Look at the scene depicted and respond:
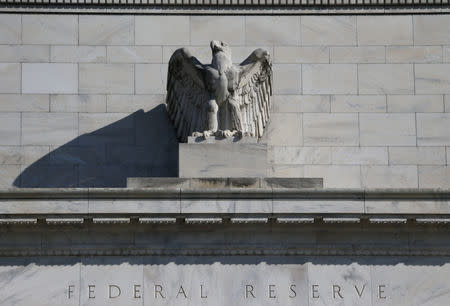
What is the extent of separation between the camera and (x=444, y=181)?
33.4 meters

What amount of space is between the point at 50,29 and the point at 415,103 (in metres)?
7.84

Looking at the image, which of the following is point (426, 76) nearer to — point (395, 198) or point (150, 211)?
point (395, 198)

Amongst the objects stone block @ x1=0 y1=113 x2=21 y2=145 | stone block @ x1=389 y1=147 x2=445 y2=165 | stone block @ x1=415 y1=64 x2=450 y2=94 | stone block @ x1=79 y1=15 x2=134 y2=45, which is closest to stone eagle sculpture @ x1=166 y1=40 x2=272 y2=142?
stone block @ x1=79 y1=15 x2=134 y2=45

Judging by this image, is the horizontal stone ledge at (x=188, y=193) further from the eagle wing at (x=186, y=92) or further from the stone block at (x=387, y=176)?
the stone block at (x=387, y=176)

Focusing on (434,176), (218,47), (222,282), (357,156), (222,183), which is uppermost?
(218,47)

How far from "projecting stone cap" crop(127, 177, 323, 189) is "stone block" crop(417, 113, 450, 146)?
359 centimetres

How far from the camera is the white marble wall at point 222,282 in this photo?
99.6 feet

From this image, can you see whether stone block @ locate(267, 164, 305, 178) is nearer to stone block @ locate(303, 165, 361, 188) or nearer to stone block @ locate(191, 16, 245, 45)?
stone block @ locate(303, 165, 361, 188)

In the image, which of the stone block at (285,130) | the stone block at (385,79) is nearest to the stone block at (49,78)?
the stone block at (285,130)

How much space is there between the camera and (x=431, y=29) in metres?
34.4

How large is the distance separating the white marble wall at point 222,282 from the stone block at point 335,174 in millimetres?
2874

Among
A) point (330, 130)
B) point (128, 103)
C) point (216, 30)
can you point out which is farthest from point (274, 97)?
point (128, 103)

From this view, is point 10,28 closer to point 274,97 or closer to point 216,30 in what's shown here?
point 216,30

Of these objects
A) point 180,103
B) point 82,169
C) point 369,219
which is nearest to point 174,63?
point 180,103
